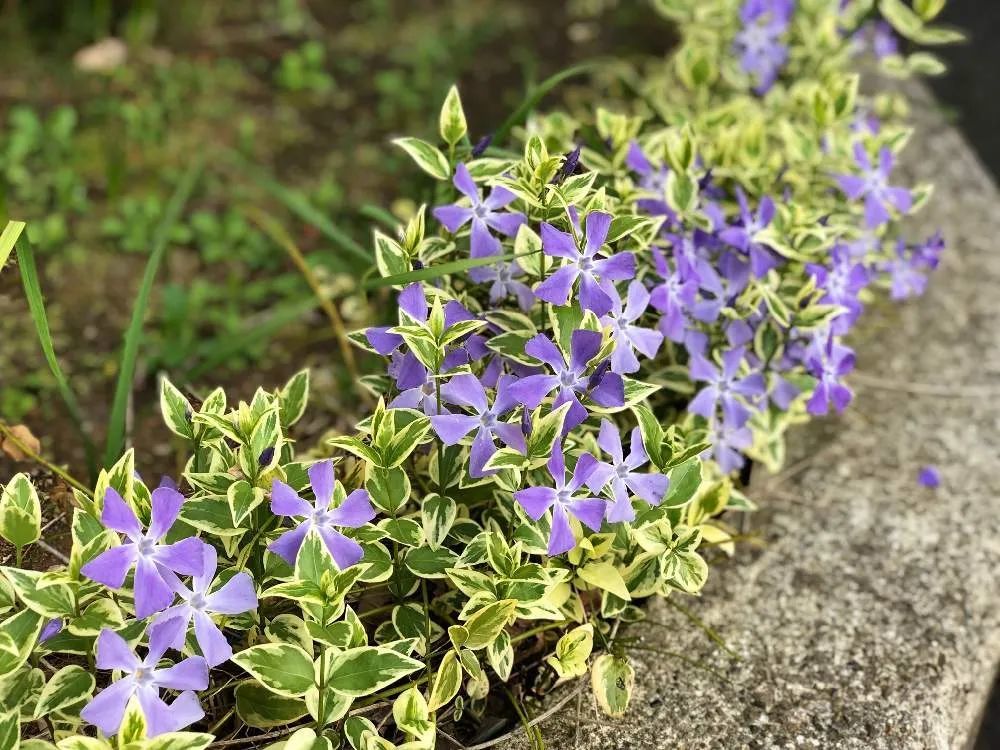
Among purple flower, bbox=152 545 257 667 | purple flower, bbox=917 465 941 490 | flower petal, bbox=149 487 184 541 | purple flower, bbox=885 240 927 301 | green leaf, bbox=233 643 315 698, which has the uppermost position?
flower petal, bbox=149 487 184 541

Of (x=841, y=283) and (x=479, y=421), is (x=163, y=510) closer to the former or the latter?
(x=479, y=421)

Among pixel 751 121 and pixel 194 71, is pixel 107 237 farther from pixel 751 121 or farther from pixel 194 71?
pixel 751 121

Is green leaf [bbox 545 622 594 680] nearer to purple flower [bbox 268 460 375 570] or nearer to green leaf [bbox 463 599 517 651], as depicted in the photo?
green leaf [bbox 463 599 517 651]

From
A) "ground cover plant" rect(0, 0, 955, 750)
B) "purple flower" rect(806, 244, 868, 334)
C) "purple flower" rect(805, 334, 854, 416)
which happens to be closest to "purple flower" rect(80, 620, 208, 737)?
"ground cover plant" rect(0, 0, 955, 750)

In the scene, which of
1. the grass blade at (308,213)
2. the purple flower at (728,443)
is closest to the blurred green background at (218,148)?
the grass blade at (308,213)

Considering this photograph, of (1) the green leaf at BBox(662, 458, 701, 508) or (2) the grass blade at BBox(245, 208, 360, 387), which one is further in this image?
(2) the grass blade at BBox(245, 208, 360, 387)

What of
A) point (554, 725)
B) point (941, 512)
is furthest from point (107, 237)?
point (941, 512)

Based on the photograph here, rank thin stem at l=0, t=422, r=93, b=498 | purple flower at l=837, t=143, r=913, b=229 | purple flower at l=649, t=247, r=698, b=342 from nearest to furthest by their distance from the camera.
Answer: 1. thin stem at l=0, t=422, r=93, b=498
2. purple flower at l=649, t=247, r=698, b=342
3. purple flower at l=837, t=143, r=913, b=229
